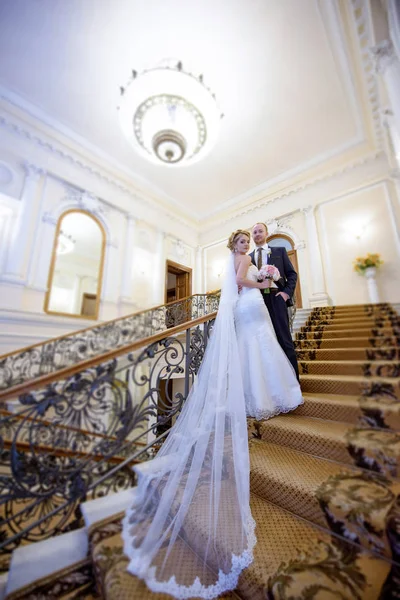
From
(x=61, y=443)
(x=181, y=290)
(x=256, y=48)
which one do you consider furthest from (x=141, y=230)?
(x=61, y=443)

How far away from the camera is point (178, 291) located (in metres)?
9.06

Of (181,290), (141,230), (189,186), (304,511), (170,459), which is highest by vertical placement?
(189,186)

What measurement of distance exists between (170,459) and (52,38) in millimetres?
6561

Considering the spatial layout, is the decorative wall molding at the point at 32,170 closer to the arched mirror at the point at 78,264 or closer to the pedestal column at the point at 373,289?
the arched mirror at the point at 78,264

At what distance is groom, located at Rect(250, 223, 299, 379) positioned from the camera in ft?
7.34

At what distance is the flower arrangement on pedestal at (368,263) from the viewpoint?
1678 millimetres

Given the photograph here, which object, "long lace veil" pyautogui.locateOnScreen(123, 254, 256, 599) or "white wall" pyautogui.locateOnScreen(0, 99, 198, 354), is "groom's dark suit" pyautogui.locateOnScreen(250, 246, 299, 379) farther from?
"white wall" pyautogui.locateOnScreen(0, 99, 198, 354)

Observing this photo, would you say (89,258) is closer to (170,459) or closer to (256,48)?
(256,48)

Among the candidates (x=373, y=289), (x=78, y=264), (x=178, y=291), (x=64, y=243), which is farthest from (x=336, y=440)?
(x=178, y=291)

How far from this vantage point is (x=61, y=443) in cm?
173

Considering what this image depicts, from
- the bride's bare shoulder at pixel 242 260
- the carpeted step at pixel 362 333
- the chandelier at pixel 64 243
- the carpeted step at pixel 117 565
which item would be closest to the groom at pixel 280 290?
the bride's bare shoulder at pixel 242 260

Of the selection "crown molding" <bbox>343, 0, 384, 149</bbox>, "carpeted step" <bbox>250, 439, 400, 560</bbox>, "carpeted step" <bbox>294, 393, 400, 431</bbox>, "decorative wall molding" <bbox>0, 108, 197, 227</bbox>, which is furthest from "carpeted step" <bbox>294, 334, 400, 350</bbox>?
"decorative wall molding" <bbox>0, 108, 197, 227</bbox>

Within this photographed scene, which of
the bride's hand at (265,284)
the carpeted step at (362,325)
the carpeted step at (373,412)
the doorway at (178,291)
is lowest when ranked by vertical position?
the carpeted step at (373,412)

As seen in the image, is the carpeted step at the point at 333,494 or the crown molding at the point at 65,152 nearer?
the carpeted step at the point at 333,494
